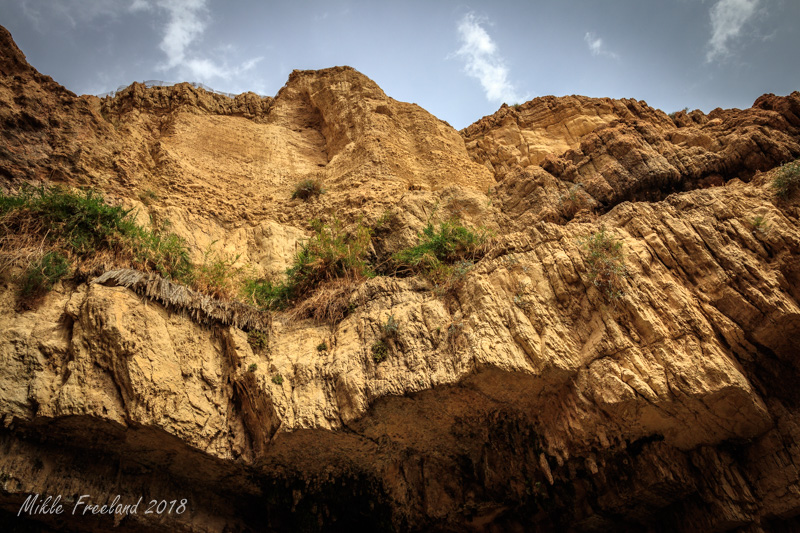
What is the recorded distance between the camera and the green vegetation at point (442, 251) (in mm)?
7898

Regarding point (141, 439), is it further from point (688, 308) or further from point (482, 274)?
point (688, 308)

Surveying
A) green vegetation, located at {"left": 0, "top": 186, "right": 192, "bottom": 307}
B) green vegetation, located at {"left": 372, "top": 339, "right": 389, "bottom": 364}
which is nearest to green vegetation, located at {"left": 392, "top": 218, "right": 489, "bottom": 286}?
green vegetation, located at {"left": 372, "top": 339, "right": 389, "bottom": 364}

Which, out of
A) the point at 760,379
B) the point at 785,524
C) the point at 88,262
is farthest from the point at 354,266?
the point at 785,524

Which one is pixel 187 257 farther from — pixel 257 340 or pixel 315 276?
pixel 257 340

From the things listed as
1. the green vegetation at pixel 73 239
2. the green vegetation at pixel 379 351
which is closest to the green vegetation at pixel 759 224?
the green vegetation at pixel 379 351

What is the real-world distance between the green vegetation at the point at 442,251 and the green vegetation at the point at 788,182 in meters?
4.23

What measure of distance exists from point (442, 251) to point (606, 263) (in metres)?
2.74

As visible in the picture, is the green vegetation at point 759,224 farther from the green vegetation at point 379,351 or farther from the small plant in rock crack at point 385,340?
the green vegetation at point 379,351

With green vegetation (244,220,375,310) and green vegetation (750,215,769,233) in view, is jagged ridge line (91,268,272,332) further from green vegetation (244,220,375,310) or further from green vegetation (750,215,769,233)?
green vegetation (750,215,769,233)

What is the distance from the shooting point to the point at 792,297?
228 inches

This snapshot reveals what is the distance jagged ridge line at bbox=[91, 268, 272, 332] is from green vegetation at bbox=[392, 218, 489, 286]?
Result: 8.29 feet

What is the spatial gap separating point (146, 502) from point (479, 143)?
434 inches

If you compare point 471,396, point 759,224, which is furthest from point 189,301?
point 759,224

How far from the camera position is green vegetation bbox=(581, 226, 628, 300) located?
6.14 m
